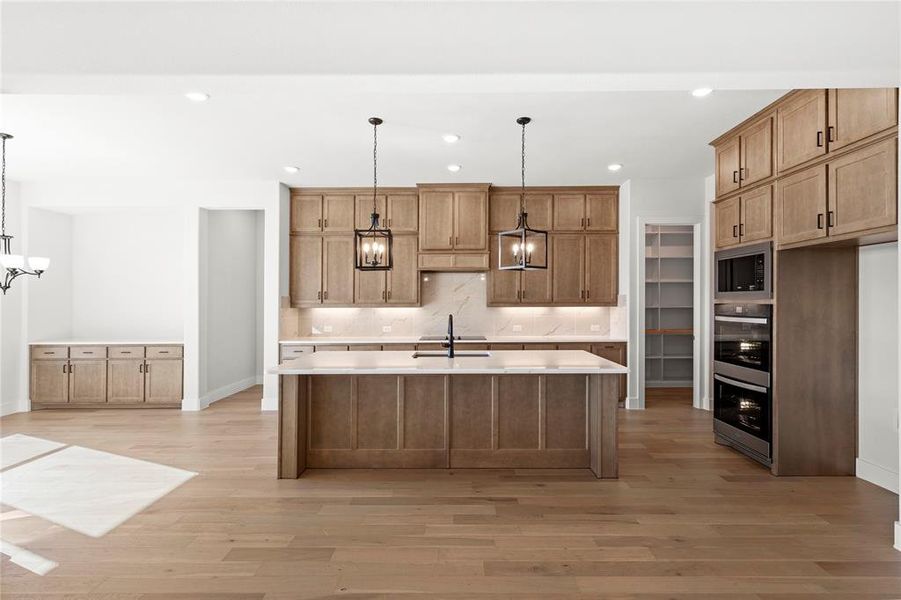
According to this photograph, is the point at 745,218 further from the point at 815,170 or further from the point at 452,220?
the point at 452,220

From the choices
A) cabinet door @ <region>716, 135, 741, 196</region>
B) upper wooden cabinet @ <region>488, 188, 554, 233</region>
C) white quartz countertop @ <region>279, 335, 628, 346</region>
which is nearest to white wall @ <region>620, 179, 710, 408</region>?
white quartz countertop @ <region>279, 335, 628, 346</region>

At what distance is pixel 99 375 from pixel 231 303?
179 cm

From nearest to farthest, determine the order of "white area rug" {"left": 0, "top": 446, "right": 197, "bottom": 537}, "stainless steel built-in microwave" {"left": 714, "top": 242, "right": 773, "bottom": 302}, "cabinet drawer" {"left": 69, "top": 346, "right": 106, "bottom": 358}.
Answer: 1. "white area rug" {"left": 0, "top": 446, "right": 197, "bottom": 537}
2. "stainless steel built-in microwave" {"left": 714, "top": 242, "right": 773, "bottom": 302}
3. "cabinet drawer" {"left": 69, "top": 346, "right": 106, "bottom": 358}

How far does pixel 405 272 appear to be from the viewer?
21.0ft

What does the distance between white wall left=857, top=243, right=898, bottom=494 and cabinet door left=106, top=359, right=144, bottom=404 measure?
7178mm

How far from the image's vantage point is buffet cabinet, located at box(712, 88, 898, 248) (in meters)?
2.87

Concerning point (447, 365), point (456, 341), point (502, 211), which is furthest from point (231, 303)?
point (447, 365)

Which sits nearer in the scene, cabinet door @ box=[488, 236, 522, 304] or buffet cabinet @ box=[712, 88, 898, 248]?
buffet cabinet @ box=[712, 88, 898, 248]

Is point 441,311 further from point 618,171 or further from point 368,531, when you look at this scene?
point 368,531

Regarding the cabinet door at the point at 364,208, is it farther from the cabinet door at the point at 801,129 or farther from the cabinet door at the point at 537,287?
the cabinet door at the point at 801,129

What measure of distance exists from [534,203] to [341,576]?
5.06m

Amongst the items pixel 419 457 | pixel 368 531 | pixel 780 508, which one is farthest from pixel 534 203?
pixel 368 531

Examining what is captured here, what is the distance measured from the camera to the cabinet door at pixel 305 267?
6418 mm

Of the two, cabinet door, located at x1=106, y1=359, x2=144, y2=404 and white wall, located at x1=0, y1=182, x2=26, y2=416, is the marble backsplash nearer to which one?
cabinet door, located at x1=106, y1=359, x2=144, y2=404
